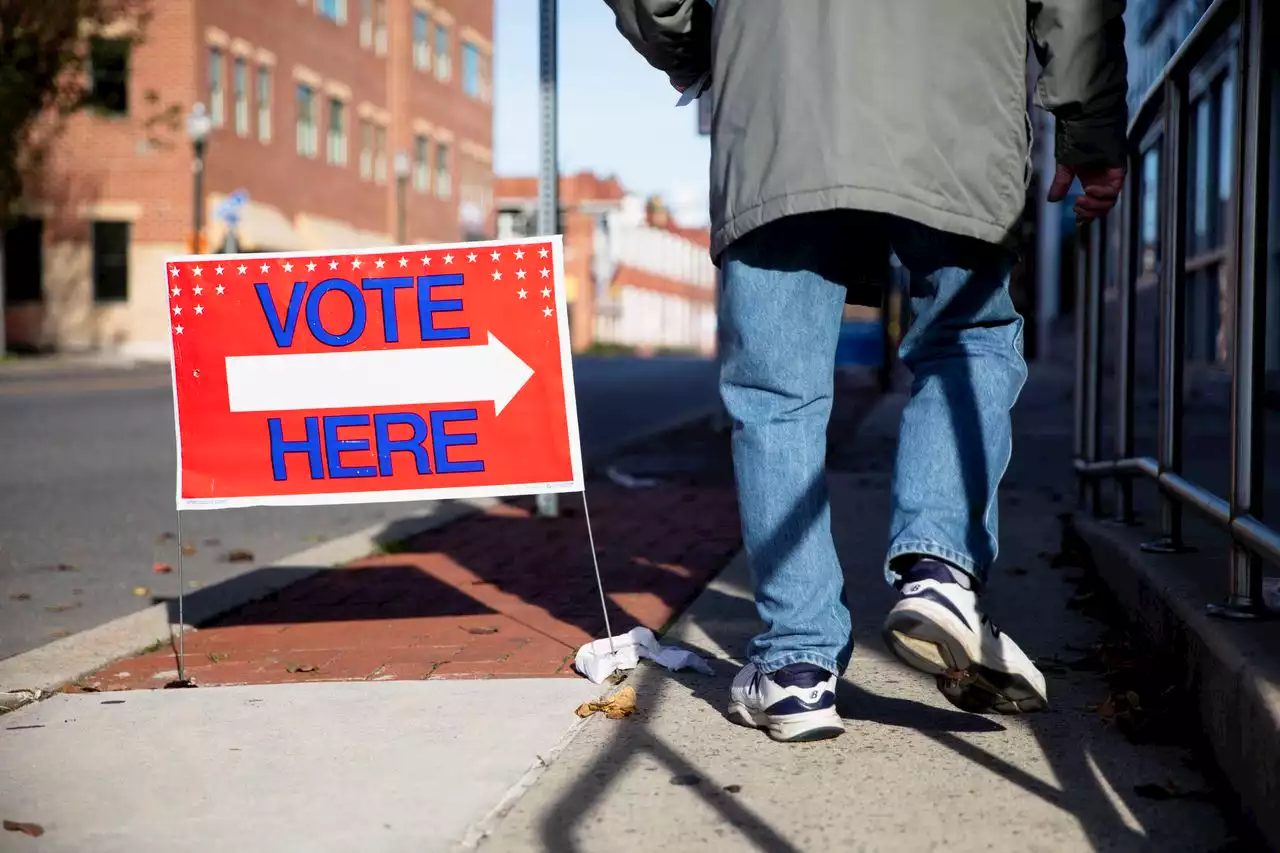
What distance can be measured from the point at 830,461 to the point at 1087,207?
228 inches

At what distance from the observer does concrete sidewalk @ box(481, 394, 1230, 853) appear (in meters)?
2.19

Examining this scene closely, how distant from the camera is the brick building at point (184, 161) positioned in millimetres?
34375

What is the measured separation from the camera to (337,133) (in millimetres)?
42531

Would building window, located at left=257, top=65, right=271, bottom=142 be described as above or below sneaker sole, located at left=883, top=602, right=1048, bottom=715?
above

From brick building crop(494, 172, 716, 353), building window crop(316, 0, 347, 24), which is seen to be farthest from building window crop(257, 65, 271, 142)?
brick building crop(494, 172, 716, 353)

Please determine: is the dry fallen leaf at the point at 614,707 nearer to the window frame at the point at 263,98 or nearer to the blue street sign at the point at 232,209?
the blue street sign at the point at 232,209

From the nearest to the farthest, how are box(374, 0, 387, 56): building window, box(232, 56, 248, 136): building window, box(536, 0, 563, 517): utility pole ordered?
box(536, 0, 563, 517): utility pole < box(232, 56, 248, 136): building window < box(374, 0, 387, 56): building window

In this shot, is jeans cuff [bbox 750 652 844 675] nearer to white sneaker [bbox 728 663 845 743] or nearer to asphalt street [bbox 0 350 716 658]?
white sneaker [bbox 728 663 845 743]

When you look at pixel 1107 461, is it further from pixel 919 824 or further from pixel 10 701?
pixel 10 701

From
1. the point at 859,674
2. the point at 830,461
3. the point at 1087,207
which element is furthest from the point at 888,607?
the point at 830,461

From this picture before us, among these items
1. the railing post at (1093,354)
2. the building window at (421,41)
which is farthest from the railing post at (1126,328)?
the building window at (421,41)

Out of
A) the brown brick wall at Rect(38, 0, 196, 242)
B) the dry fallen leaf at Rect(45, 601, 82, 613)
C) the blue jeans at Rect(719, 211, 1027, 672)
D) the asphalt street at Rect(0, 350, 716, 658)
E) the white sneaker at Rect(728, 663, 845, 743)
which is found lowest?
the dry fallen leaf at Rect(45, 601, 82, 613)

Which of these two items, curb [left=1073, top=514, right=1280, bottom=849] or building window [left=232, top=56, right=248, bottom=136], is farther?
building window [left=232, top=56, right=248, bottom=136]

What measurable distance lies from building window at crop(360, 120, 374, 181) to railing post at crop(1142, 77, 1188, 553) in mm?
41783
